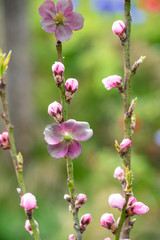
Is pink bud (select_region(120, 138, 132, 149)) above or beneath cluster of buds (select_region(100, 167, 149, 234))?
above

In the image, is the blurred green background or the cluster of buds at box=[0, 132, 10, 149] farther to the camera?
the blurred green background

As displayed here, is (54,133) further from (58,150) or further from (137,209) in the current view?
(137,209)

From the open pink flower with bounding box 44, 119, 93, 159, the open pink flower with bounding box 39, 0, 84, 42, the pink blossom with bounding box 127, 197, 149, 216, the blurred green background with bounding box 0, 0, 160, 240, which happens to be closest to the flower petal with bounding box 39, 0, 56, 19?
the open pink flower with bounding box 39, 0, 84, 42

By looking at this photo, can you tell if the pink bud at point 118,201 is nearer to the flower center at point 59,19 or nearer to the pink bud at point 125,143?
the pink bud at point 125,143

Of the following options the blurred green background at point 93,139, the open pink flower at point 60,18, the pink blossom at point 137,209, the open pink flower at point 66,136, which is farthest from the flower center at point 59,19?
→ the blurred green background at point 93,139

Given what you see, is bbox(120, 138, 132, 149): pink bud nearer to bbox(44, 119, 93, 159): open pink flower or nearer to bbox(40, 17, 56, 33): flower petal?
bbox(44, 119, 93, 159): open pink flower

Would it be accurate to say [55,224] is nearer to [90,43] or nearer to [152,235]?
[152,235]
